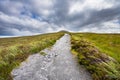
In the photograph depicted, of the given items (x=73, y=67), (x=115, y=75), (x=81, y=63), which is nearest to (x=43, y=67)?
(x=73, y=67)

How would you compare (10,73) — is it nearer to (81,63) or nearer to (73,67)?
(73,67)

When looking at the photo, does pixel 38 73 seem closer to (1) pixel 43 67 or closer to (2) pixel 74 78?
(1) pixel 43 67

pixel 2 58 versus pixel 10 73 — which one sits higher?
pixel 2 58

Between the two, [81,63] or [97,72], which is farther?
[81,63]

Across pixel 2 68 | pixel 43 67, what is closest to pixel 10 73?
pixel 2 68

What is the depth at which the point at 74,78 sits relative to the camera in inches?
624

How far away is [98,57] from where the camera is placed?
20656 mm

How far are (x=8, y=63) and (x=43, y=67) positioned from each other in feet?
14.7

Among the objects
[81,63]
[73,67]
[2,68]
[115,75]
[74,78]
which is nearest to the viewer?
[115,75]

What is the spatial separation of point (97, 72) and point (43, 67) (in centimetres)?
708

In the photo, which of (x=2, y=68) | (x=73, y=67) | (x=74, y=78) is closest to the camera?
(x=74, y=78)

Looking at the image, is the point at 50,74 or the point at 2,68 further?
the point at 2,68

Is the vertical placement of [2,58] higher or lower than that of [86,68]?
higher

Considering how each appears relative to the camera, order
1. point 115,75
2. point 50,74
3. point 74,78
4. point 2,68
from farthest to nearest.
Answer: point 2,68, point 50,74, point 74,78, point 115,75
